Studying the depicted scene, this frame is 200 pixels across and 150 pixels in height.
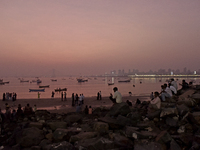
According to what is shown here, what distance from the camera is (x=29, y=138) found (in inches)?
308

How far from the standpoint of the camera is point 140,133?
7613 millimetres

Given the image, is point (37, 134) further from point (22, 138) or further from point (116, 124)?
point (116, 124)

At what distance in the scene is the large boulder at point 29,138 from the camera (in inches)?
305

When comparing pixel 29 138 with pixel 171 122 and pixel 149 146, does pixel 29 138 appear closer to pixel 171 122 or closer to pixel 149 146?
pixel 149 146

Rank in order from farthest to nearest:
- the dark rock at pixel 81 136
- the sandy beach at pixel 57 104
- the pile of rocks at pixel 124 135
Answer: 1. the sandy beach at pixel 57 104
2. the dark rock at pixel 81 136
3. the pile of rocks at pixel 124 135

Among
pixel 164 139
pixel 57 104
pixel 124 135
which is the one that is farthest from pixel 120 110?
pixel 57 104

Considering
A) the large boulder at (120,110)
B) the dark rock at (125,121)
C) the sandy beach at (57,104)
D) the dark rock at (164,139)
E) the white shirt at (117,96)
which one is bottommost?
the sandy beach at (57,104)

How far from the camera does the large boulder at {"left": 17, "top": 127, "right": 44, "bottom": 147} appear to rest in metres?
7.75

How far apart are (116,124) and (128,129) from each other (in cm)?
71

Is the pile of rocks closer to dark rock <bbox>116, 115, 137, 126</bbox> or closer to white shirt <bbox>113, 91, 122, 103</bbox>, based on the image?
dark rock <bbox>116, 115, 137, 126</bbox>

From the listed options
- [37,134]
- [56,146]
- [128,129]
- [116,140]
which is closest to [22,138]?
[37,134]

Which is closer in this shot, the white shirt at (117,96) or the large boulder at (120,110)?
the large boulder at (120,110)

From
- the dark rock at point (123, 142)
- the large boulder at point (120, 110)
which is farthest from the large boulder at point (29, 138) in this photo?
the large boulder at point (120, 110)

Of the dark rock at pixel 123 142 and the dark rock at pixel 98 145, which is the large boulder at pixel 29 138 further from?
the dark rock at pixel 123 142
